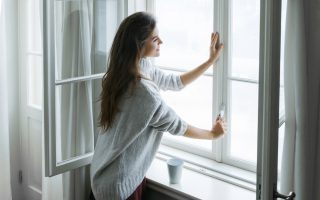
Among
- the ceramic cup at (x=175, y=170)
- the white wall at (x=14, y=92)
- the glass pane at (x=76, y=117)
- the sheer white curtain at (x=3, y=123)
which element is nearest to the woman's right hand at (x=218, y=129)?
the ceramic cup at (x=175, y=170)

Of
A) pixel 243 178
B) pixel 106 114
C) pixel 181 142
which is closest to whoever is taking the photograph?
pixel 106 114

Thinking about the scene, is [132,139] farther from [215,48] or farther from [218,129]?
[215,48]

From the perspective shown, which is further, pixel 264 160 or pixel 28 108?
pixel 28 108

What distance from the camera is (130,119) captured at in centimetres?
227

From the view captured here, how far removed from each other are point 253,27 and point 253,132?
499mm

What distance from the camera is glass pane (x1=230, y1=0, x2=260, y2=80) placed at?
Result: 7.99ft

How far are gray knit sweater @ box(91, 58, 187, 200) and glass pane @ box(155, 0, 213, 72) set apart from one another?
1.21ft

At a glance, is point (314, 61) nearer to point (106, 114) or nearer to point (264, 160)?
point (264, 160)

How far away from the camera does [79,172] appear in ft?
9.15

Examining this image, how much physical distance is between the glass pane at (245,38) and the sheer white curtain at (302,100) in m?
0.48

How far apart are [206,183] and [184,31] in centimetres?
80

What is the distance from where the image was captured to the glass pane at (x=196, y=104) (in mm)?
2744

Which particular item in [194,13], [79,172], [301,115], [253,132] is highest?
[194,13]

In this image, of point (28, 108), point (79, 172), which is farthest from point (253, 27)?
point (28, 108)
